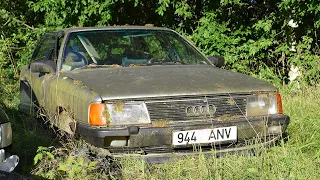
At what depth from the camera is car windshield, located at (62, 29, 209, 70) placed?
5.47 meters

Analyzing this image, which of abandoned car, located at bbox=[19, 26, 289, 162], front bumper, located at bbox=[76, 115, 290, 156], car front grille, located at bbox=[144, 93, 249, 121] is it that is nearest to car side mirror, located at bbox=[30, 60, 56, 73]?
abandoned car, located at bbox=[19, 26, 289, 162]

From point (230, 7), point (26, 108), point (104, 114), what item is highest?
point (230, 7)

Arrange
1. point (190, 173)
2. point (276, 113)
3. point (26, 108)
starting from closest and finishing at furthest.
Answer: point (190, 173)
point (276, 113)
point (26, 108)

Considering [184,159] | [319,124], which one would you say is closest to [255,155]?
[184,159]

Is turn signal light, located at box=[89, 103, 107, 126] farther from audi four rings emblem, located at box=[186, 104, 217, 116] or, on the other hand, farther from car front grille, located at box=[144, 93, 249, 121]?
audi four rings emblem, located at box=[186, 104, 217, 116]

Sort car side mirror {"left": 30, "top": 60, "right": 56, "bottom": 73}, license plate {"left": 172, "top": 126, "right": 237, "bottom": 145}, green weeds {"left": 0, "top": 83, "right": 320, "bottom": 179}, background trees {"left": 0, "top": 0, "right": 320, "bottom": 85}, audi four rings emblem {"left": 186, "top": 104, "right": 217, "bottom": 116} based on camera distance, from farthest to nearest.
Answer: background trees {"left": 0, "top": 0, "right": 320, "bottom": 85}, car side mirror {"left": 30, "top": 60, "right": 56, "bottom": 73}, audi four rings emblem {"left": 186, "top": 104, "right": 217, "bottom": 116}, license plate {"left": 172, "top": 126, "right": 237, "bottom": 145}, green weeds {"left": 0, "top": 83, "right": 320, "bottom": 179}

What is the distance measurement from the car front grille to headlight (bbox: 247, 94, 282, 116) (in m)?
0.06

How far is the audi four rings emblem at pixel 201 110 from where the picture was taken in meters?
4.39

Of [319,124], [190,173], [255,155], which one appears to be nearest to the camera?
[190,173]

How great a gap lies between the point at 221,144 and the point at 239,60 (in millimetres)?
6007

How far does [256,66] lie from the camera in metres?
10.3

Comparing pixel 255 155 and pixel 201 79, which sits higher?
pixel 201 79

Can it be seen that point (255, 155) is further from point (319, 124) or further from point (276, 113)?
point (319, 124)

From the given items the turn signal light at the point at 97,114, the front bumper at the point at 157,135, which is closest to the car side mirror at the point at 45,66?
the front bumper at the point at 157,135
